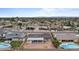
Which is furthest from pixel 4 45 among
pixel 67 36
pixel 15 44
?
pixel 67 36

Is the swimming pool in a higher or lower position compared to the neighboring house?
lower

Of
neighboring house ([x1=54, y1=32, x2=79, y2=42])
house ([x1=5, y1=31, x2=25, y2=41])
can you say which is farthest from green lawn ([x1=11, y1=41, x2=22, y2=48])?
neighboring house ([x1=54, y1=32, x2=79, y2=42])

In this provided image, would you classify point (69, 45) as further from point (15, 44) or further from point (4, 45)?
point (4, 45)

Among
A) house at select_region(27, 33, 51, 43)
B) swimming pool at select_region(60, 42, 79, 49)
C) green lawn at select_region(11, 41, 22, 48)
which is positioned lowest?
swimming pool at select_region(60, 42, 79, 49)

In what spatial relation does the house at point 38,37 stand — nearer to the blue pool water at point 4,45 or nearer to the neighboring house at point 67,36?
the neighboring house at point 67,36

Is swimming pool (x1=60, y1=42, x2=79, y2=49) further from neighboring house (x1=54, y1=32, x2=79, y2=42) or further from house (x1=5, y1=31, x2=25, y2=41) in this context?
house (x1=5, y1=31, x2=25, y2=41)
